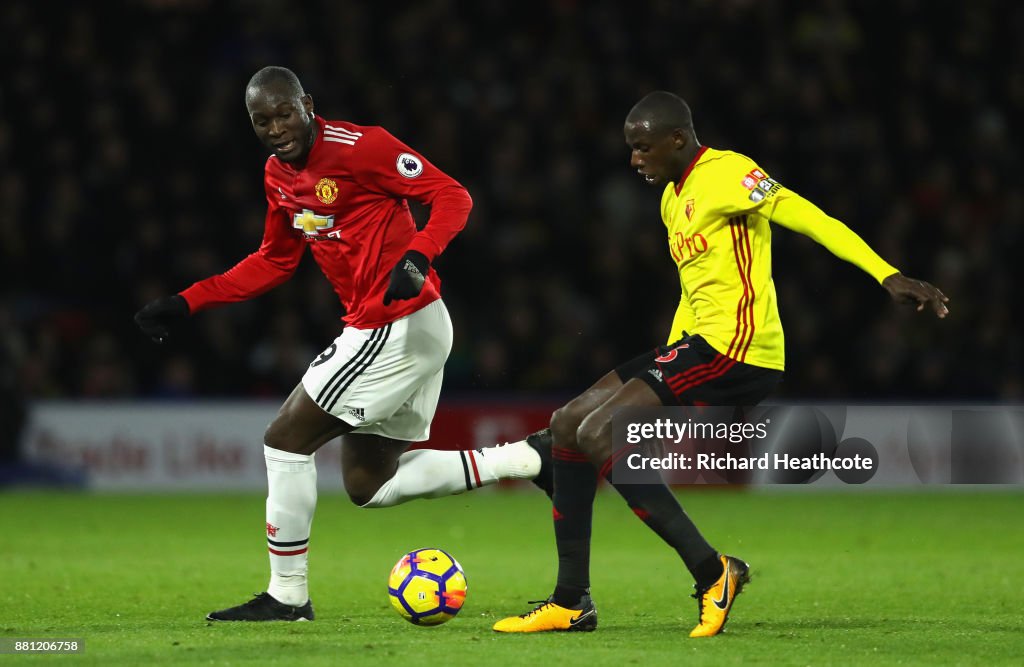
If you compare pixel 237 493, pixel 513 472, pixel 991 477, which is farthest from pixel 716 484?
pixel 513 472

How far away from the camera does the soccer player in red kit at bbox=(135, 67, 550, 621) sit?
6133mm

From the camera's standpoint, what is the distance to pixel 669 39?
16.2 m

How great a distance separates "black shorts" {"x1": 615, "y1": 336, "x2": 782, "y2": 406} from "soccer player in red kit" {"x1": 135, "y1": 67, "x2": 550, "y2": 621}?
973 mm

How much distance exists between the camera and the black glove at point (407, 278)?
5617mm

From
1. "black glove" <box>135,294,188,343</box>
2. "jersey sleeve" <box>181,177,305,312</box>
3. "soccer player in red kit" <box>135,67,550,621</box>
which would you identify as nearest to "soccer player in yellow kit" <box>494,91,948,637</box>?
"soccer player in red kit" <box>135,67,550,621</box>

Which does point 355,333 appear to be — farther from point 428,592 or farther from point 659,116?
point 659,116

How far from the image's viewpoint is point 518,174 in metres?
14.8

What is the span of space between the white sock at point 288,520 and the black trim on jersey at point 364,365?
276 mm

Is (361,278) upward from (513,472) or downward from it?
upward

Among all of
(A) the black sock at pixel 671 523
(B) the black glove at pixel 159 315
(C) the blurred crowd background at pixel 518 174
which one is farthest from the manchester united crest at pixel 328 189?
(C) the blurred crowd background at pixel 518 174

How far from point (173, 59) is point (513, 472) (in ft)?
31.8

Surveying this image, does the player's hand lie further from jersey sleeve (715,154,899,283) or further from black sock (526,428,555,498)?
black sock (526,428,555,498)

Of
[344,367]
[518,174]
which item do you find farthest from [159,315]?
[518,174]

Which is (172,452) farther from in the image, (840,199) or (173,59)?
(840,199)
